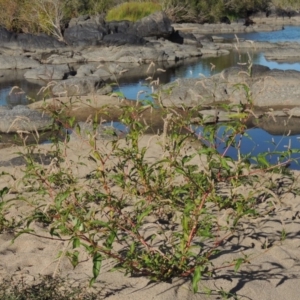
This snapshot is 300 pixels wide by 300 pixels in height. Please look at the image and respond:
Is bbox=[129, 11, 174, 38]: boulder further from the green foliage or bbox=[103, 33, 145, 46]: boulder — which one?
the green foliage

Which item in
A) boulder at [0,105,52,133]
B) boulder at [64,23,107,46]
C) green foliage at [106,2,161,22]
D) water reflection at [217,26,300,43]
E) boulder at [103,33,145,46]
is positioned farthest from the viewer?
green foliage at [106,2,161,22]

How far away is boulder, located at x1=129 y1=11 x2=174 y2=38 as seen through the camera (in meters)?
22.3

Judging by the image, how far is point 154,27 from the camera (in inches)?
882

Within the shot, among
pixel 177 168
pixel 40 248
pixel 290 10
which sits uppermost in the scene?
pixel 177 168

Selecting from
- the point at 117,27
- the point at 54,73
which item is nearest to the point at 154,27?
the point at 117,27

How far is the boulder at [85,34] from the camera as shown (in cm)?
2015

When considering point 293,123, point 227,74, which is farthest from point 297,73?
point 293,123

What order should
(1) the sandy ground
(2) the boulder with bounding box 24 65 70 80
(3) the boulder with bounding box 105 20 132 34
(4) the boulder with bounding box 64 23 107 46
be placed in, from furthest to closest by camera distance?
(3) the boulder with bounding box 105 20 132 34, (4) the boulder with bounding box 64 23 107 46, (2) the boulder with bounding box 24 65 70 80, (1) the sandy ground

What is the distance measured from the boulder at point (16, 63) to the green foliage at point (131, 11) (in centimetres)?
1045

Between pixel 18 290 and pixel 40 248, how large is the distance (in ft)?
2.24

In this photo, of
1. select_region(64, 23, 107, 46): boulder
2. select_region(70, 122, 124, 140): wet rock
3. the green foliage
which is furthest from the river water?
the green foliage

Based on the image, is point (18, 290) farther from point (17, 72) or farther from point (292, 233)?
point (17, 72)

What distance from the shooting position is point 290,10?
39781 millimetres

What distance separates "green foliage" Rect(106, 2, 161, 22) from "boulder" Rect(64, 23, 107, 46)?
5.40 metres
